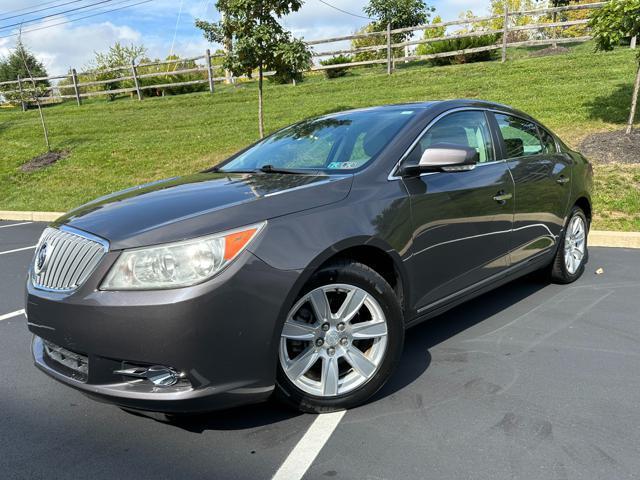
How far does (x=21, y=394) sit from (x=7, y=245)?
5.59 metres

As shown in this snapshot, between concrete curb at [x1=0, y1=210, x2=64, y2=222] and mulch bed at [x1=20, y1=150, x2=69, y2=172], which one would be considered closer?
concrete curb at [x1=0, y1=210, x2=64, y2=222]

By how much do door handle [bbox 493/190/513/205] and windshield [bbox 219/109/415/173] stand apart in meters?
0.84

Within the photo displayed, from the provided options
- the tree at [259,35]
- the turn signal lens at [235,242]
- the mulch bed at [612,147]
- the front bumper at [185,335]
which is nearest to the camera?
the front bumper at [185,335]

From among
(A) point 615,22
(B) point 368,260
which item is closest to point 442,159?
(B) point 368,260

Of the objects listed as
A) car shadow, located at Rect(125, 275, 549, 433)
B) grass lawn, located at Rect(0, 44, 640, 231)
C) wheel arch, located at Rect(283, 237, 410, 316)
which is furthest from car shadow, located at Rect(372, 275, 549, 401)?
grass lawn, located at Rect(0, 44, 640, 231)

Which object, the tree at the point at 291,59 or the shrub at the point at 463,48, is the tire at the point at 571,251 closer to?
the tree at the point at 291,59

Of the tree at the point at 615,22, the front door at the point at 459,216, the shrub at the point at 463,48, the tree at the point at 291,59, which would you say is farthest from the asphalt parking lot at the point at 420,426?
the shrub at the point at 463,48

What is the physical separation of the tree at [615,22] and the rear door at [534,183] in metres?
4.98

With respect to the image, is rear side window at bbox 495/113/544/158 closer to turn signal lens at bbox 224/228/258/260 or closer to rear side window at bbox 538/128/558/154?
rear side window at bbox 538/128/558/154

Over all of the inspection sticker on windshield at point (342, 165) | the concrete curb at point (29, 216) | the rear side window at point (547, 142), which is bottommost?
the concrete curb at point (29, 216)

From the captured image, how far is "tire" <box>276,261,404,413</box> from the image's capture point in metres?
2.64

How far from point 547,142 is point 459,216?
181 cm

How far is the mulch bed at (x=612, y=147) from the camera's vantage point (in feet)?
28.3

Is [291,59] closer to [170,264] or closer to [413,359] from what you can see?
[413,359]
